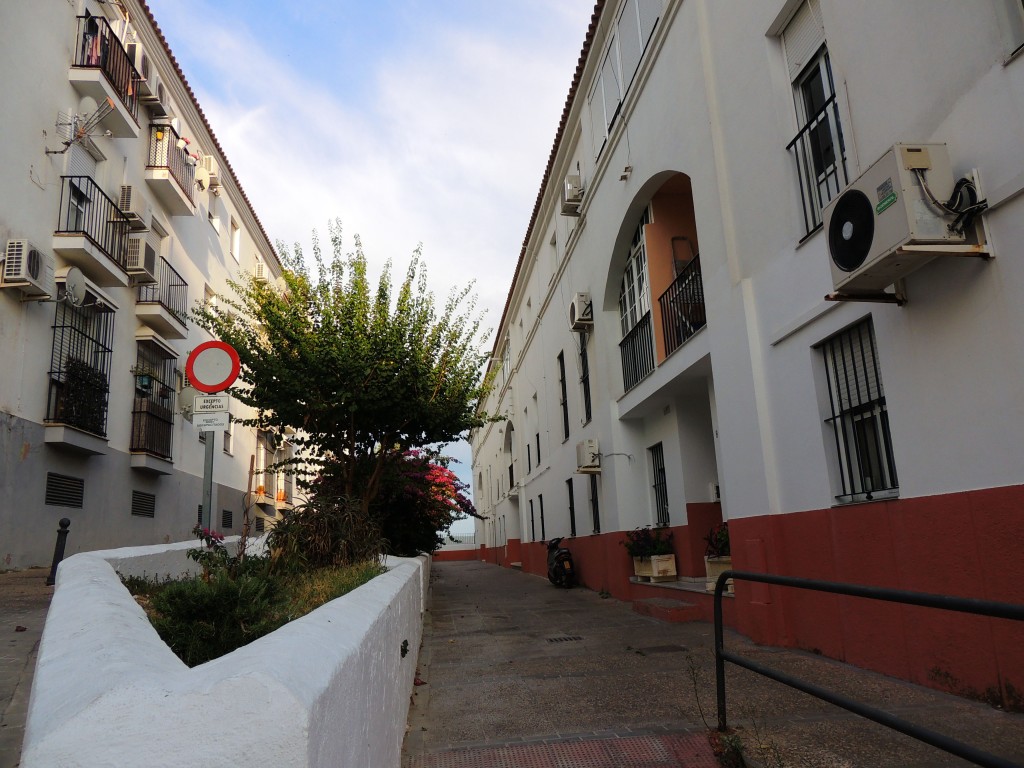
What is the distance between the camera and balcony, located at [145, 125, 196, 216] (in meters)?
16.9

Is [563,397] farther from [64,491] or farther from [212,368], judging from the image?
[212,368]

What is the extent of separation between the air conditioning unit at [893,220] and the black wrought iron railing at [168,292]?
49.7ft

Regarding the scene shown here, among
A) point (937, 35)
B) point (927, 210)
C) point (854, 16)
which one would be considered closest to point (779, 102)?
point (854, 16)

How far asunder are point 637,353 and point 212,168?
1440 cm

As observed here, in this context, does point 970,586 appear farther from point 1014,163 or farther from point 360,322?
point 360,322

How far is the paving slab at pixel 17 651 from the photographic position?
3.71 meters

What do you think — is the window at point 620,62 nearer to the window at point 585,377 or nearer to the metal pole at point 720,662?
the window at point 585,377

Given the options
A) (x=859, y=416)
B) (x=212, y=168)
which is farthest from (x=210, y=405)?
(x=212, y=168)

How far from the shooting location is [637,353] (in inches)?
471

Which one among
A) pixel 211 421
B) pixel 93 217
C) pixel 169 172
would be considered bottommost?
pixel 211 421

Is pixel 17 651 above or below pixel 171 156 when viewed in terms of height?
below

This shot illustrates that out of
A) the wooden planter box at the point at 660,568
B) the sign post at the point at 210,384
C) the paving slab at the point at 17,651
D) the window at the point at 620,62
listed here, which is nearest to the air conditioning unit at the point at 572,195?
the window at the point at 620,62

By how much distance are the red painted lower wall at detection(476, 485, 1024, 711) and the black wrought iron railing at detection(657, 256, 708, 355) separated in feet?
9.94

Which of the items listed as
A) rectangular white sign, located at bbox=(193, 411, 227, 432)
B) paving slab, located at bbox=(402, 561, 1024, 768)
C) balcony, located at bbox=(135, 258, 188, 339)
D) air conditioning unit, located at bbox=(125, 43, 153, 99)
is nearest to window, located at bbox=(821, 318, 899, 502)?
paving slab, located at bbox=(402, 561, 1024, 768)
